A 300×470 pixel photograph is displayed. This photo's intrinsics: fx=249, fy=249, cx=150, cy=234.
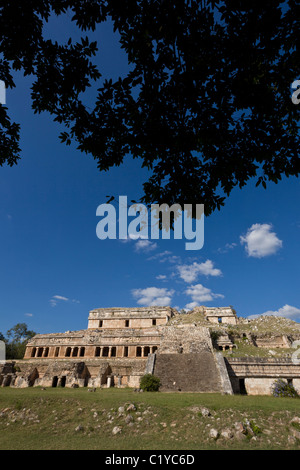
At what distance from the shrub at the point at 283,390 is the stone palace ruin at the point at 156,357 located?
0.89 m

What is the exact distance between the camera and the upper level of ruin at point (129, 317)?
39.0m

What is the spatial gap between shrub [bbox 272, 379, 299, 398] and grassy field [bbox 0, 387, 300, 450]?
7.89m

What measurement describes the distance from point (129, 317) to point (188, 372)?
22.2 m

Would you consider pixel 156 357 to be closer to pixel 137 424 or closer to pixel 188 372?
pixel 188 372

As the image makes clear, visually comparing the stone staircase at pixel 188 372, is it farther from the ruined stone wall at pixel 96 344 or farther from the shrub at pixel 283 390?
the ruined stone wall at pixel 96 344

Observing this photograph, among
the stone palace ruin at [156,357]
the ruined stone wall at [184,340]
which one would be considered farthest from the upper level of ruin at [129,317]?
the ruined stone wall at [184,340]

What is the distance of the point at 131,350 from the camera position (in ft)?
95.7

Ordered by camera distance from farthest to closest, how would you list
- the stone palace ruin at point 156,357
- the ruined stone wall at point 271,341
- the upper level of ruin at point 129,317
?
the upper level of ruin at point 129,317, the ruined stone wall at point 271,341, the stone palace ruin at point 156,357

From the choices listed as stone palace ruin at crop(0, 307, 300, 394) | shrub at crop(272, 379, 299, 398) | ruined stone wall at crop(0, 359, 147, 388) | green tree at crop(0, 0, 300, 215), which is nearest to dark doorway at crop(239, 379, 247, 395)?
stone palace ruin at crop(0, 307, 300, 394)

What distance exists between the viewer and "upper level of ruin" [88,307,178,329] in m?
39.0

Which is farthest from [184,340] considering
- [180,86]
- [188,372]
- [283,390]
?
[180,86]

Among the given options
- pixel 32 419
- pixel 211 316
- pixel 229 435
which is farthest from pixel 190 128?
pixel 211 316

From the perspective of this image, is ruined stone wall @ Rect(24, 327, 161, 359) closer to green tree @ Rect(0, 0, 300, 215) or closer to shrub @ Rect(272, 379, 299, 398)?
shrub @ Rect(272, 379, 299, 398)
